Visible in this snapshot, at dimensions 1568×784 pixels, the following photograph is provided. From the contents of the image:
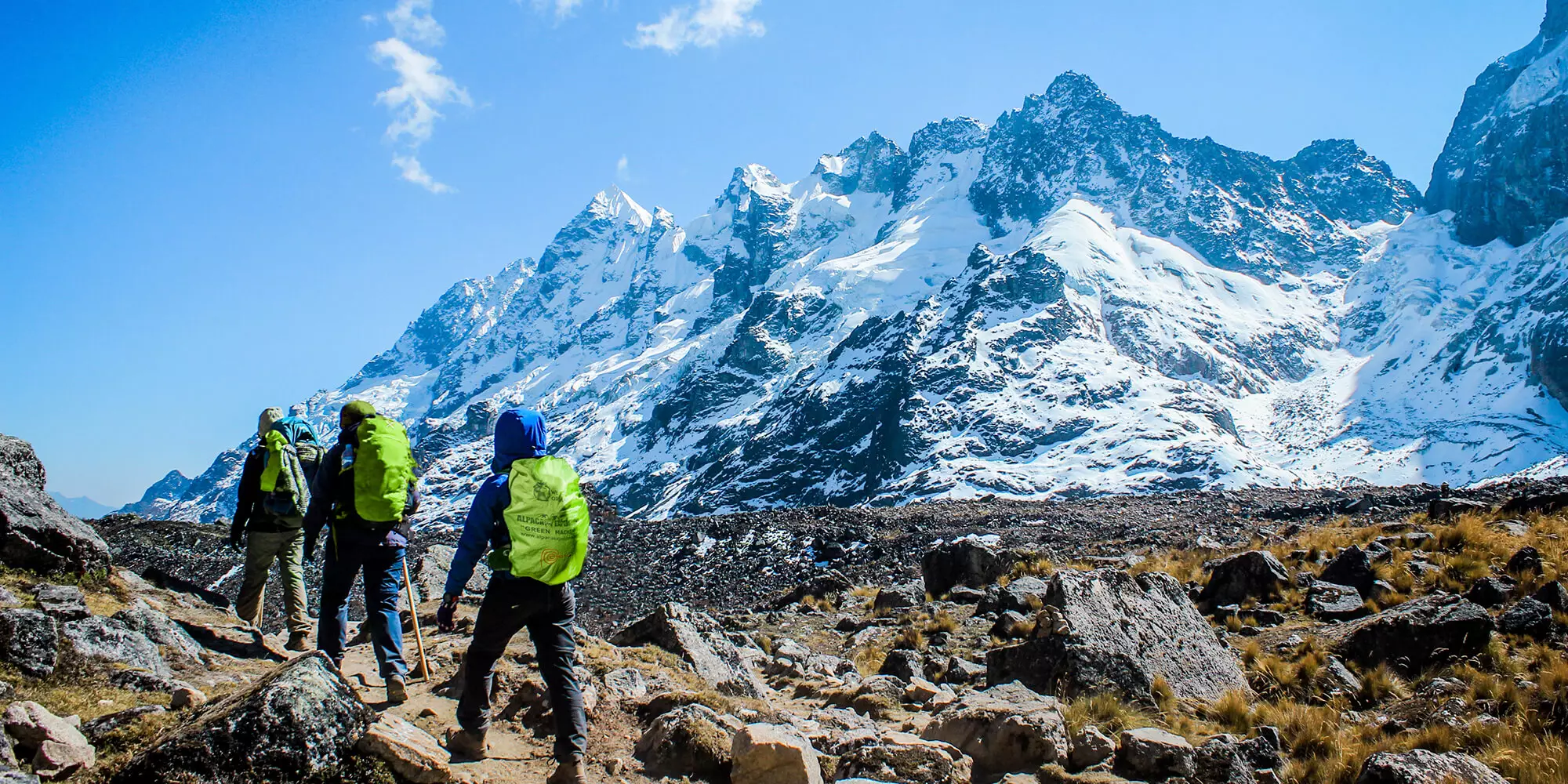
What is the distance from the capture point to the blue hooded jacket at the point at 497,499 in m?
5.19

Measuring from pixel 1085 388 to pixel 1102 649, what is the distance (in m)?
168

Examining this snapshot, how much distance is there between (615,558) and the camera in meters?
20.8

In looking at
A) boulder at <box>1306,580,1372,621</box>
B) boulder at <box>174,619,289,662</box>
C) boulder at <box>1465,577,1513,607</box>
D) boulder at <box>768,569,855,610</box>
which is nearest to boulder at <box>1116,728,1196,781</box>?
boulder at <box>1465,577,1513,607</box>

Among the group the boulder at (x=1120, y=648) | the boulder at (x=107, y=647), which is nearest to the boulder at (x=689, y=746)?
the boulder at (x=1120, y=648)

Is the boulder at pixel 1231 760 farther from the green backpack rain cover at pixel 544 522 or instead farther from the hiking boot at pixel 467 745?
the hiking boot at pixel 467 745

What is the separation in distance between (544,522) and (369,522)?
2.35 m

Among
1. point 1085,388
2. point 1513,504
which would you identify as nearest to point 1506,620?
point 1513,504

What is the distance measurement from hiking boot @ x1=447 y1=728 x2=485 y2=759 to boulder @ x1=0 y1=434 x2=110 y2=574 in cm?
556

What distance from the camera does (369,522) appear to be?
653 centimetres

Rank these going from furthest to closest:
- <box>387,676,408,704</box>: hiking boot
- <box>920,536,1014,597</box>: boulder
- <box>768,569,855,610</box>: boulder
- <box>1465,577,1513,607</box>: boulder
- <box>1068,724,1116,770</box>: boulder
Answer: <box>768,569,855,610</box>: boulder → <box>920,536,1014,597</box>: boulder → <box>1465,577,1513,607</box>: boulder → <box>387,676,408,704</box>: hiking boot → <box>1068,724,1116,770</box>: boulder

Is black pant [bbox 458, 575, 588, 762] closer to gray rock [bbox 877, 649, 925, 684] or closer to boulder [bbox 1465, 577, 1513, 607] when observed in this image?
gray rock [bbox 877, 649, 925, 684]

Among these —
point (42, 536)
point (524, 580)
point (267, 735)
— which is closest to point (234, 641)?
point (42, 536)

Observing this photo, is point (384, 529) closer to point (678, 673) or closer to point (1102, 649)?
point (678, 673)

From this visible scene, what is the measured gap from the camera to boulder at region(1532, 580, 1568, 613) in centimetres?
654
